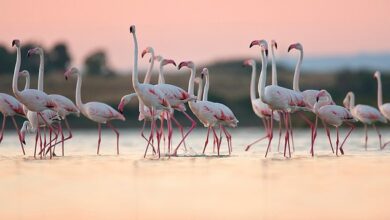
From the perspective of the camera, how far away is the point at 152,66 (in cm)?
1959

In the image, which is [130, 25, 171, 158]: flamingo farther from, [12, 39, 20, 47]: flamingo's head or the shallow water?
[12, 39, 20, 47]: flamingo's head

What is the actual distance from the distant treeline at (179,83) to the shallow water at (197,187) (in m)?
17.8

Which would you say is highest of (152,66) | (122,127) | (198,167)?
(152,66)

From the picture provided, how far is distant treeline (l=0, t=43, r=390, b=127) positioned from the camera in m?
41.5

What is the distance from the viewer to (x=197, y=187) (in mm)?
11953

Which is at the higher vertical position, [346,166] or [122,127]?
[346,166]

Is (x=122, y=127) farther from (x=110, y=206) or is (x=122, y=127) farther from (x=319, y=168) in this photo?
(x=110, y=206)

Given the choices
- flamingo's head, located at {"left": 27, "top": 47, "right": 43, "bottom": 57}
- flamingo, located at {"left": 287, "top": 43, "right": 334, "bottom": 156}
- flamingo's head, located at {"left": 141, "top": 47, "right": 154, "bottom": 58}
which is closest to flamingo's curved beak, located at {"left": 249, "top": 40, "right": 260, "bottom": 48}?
flamingo, located at {"left": 287, "top": 43, "right": 334, "bottom": 156}

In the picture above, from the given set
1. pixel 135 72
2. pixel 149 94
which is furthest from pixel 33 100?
pixel 149 94

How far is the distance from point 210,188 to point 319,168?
296 cm

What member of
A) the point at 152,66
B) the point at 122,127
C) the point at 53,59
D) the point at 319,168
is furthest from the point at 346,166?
the point at 53,59

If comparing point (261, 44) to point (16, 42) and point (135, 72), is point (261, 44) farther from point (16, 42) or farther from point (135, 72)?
point (16, 42)

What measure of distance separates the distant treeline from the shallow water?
17753 millimetres

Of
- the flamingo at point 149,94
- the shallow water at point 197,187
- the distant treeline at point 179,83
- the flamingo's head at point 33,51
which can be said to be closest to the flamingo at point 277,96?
the shallow water at point 197,187
